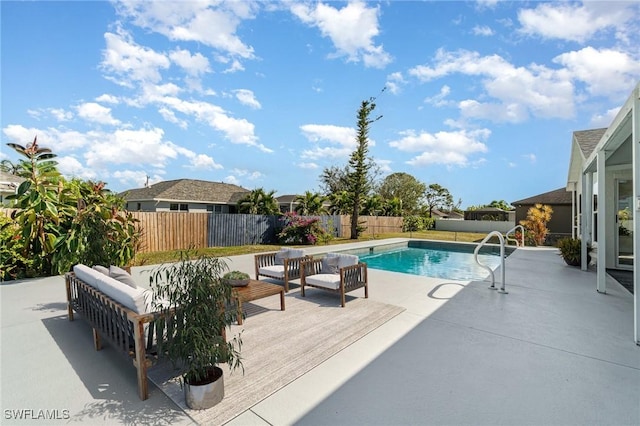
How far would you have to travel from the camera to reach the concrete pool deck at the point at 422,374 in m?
2.41

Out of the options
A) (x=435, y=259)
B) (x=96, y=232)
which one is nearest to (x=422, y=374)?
(x=96, y=232)

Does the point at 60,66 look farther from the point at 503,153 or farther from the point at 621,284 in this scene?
the point at 503,153

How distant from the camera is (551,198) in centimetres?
2212

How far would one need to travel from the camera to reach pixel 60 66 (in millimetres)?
7871

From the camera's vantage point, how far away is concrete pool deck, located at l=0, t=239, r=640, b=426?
2.41 meters

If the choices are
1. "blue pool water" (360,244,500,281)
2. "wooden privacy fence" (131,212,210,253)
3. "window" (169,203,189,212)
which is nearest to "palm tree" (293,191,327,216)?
"blue pool water" (360,244,500,281)

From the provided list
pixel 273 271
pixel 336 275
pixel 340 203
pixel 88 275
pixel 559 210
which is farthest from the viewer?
pixel 340 203

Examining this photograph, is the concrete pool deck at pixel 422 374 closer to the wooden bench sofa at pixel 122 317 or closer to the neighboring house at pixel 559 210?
the wooden bench sofa at pixel 122 317

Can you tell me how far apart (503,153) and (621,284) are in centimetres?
1268

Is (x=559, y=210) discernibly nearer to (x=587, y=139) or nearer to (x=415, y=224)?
(x=415, y=224)

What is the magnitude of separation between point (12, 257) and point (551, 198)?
29.2m

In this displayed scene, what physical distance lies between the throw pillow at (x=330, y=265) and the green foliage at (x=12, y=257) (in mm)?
7476

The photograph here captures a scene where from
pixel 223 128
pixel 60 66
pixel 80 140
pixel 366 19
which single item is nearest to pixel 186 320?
pixel 366 19

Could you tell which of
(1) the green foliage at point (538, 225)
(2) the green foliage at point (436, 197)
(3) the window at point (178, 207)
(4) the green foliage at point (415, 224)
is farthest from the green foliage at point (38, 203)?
(2) the green foliage at point (436, 197)
